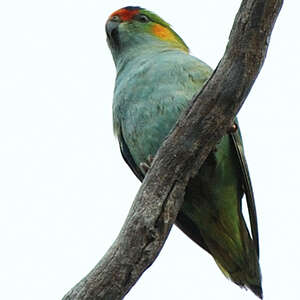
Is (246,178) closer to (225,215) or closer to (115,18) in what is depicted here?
(225,215)

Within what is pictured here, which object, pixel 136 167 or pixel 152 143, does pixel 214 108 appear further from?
pixel 136 167

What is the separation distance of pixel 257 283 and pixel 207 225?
1.92 feet

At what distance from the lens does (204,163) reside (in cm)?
504

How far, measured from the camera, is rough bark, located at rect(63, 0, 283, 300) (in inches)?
159

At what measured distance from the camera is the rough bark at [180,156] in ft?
13.2

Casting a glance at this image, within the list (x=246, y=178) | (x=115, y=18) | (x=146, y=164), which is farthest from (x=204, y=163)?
(x=115, y=18)

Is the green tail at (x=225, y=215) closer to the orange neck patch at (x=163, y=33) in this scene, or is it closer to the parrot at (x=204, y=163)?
the parrot at (x=204, y=163)

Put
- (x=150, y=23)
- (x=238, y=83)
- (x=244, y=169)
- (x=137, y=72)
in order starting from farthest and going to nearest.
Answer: (x=150, y=23)
(x=137, y=72)
(x=244, y=169)
(x=238, y=83)

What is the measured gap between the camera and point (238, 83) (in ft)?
13.6

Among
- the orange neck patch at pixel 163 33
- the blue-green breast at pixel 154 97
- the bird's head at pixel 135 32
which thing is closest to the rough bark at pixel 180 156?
the blue-green breast at pixel 154 97

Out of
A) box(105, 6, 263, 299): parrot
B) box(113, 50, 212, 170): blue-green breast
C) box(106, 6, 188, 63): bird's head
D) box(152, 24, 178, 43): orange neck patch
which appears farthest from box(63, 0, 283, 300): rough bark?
box(152, 24, 178, 43): orange neck patch

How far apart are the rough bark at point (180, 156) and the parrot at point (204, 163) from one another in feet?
2.31

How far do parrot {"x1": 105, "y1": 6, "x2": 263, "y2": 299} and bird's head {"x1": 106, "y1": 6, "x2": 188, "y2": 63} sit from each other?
451 millimetres

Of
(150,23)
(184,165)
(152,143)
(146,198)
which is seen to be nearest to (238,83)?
(184,165)
